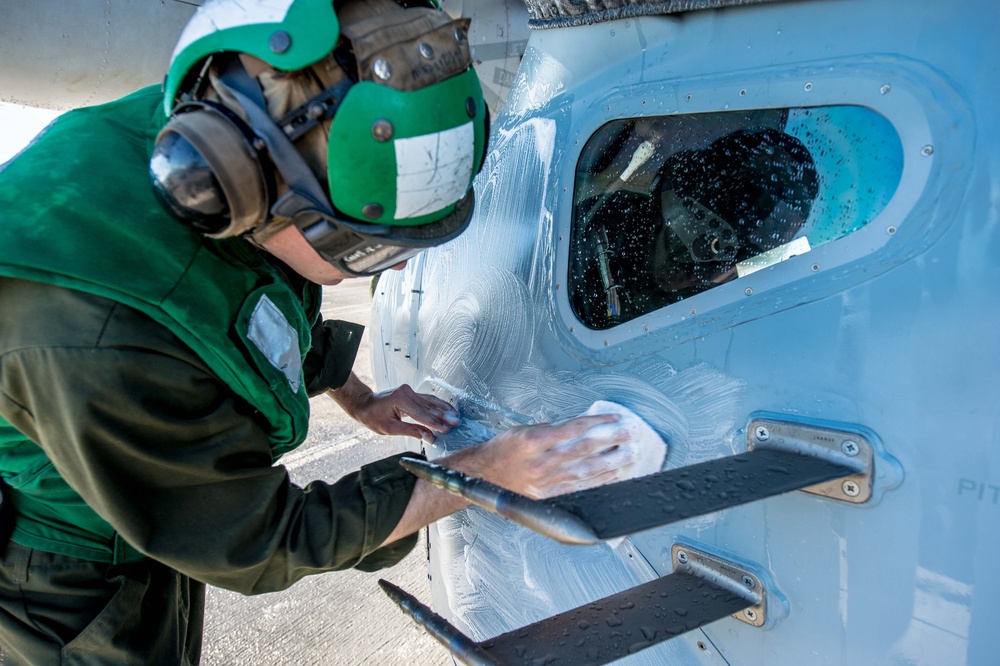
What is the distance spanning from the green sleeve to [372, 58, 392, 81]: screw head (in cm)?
54

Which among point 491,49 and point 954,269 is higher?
point 491,49

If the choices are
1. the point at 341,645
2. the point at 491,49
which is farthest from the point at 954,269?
the point at 341,645

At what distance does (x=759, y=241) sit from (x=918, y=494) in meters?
0.43

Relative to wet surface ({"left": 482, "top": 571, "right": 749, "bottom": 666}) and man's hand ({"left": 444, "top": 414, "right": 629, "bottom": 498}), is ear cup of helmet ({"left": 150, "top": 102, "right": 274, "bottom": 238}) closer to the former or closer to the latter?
man's hand ({"left": 444, "top": 414, "right": 629, "bottom": 498})

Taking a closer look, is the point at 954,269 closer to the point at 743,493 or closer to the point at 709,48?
the point at 743,493

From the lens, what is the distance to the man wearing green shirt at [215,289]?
107cm

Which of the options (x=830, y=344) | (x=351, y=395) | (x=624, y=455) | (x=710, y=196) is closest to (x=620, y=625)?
(x=624, y=455)

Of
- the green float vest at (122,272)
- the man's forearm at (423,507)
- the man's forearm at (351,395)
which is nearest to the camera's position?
the green float vest at (122,272)

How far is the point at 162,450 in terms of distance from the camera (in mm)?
1144

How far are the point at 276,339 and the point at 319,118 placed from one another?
17.8 inches

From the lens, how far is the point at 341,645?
9.41 feet

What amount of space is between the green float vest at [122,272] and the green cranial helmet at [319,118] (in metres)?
0.12

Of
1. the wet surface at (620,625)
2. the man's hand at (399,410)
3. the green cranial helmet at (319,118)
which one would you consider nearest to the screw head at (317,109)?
the green cranial helmet at (319,118)

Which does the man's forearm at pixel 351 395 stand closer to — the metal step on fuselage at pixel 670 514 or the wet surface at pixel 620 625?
the metal step on fuselage at pixel 670 514
